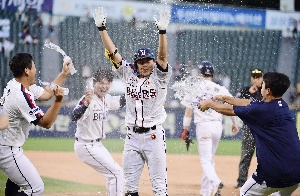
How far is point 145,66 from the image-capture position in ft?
24.7

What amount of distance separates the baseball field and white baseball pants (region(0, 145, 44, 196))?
3.64m

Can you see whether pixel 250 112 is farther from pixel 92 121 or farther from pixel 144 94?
pixel 92 121

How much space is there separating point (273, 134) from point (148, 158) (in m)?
1.58

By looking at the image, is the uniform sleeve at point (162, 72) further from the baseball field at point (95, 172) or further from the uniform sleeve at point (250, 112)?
the baseball field at point (95, 172)

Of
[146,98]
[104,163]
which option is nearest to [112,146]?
[104,163]

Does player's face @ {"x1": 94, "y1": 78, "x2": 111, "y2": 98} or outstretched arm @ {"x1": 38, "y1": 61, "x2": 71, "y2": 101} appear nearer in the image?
outstretched arm @ {"x1": 38, "y1": 61, "x2": 71, "y2": 101}

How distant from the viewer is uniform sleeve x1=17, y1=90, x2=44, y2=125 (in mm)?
6449

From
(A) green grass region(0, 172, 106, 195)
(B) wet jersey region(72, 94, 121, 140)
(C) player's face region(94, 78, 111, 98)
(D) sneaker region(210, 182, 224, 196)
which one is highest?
(C) player's face region(94, 78, 111, 98)

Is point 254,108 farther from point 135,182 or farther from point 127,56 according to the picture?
point 127,56

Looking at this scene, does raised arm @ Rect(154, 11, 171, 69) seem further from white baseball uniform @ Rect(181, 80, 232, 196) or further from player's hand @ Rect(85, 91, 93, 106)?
white baseball uniform @ Rect(181, 80, 232, 196)

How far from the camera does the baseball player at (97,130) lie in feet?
27.0

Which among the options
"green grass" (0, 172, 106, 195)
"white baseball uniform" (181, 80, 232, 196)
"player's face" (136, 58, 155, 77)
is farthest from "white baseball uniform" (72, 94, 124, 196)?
"green grass" (0, 172, 106, 195)

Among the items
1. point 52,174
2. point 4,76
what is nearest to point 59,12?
point 4,76

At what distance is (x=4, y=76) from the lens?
19.6 metres
